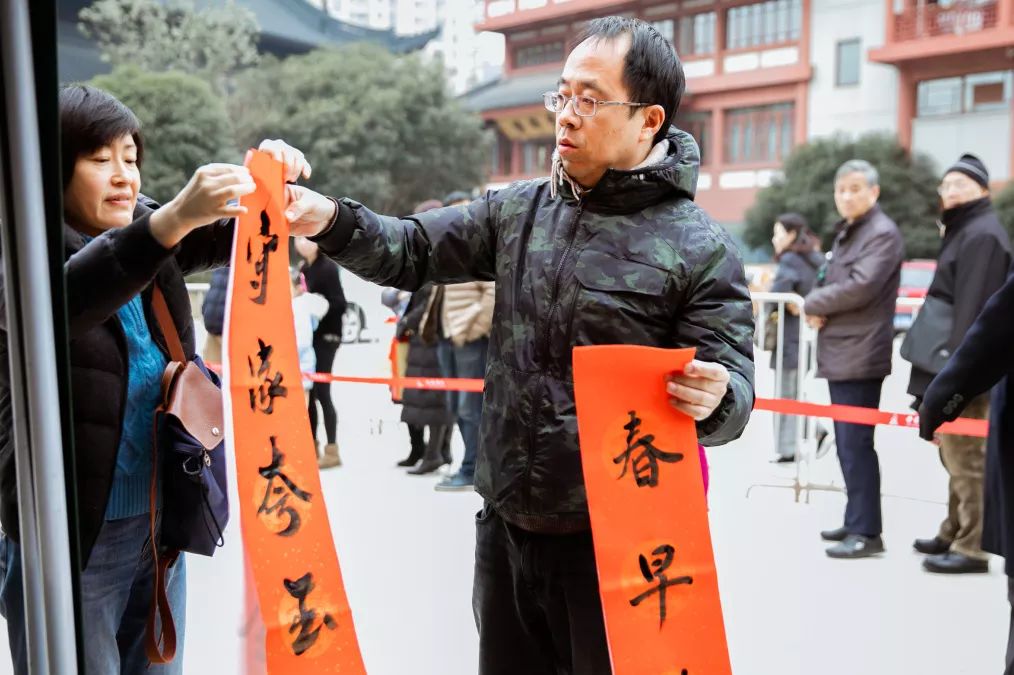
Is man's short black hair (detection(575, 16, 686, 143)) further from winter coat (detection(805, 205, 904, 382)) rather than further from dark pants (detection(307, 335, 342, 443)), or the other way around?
dark pants (detection(307, 335, 342, 443))

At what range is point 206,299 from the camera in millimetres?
4070

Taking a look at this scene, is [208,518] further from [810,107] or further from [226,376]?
[810,107]

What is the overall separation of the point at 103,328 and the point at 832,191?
12.2 metres

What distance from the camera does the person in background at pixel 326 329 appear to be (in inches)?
176

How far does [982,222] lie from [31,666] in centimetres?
299

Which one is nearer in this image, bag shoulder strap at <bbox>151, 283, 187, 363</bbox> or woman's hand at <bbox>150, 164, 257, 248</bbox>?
woman's hand at <bbox>150, 164, 257, 248</bbox>

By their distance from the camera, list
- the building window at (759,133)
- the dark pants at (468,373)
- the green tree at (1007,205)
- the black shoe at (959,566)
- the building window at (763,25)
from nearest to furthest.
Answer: the black shoe at (959,566) < the dark pants at (468,373) < the green tree at (1007,205) < the building window at (763,25) < the building window at (759,133)

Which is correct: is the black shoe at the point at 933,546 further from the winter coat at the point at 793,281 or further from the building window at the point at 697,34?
the building window at the point at 697,34

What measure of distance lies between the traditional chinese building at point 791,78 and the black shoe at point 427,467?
814 cm

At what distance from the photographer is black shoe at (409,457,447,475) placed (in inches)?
177

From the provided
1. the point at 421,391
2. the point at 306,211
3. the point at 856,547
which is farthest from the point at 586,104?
the point at 421,391

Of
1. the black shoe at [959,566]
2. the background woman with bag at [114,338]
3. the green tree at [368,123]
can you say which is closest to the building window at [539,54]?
the green tree at [368,123]

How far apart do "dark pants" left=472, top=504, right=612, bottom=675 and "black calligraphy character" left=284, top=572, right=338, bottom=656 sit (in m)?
0.34

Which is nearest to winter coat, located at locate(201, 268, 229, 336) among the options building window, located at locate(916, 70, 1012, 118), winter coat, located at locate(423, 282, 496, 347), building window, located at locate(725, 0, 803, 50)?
winter coat, located at locate(423, 282, 496, 347)
